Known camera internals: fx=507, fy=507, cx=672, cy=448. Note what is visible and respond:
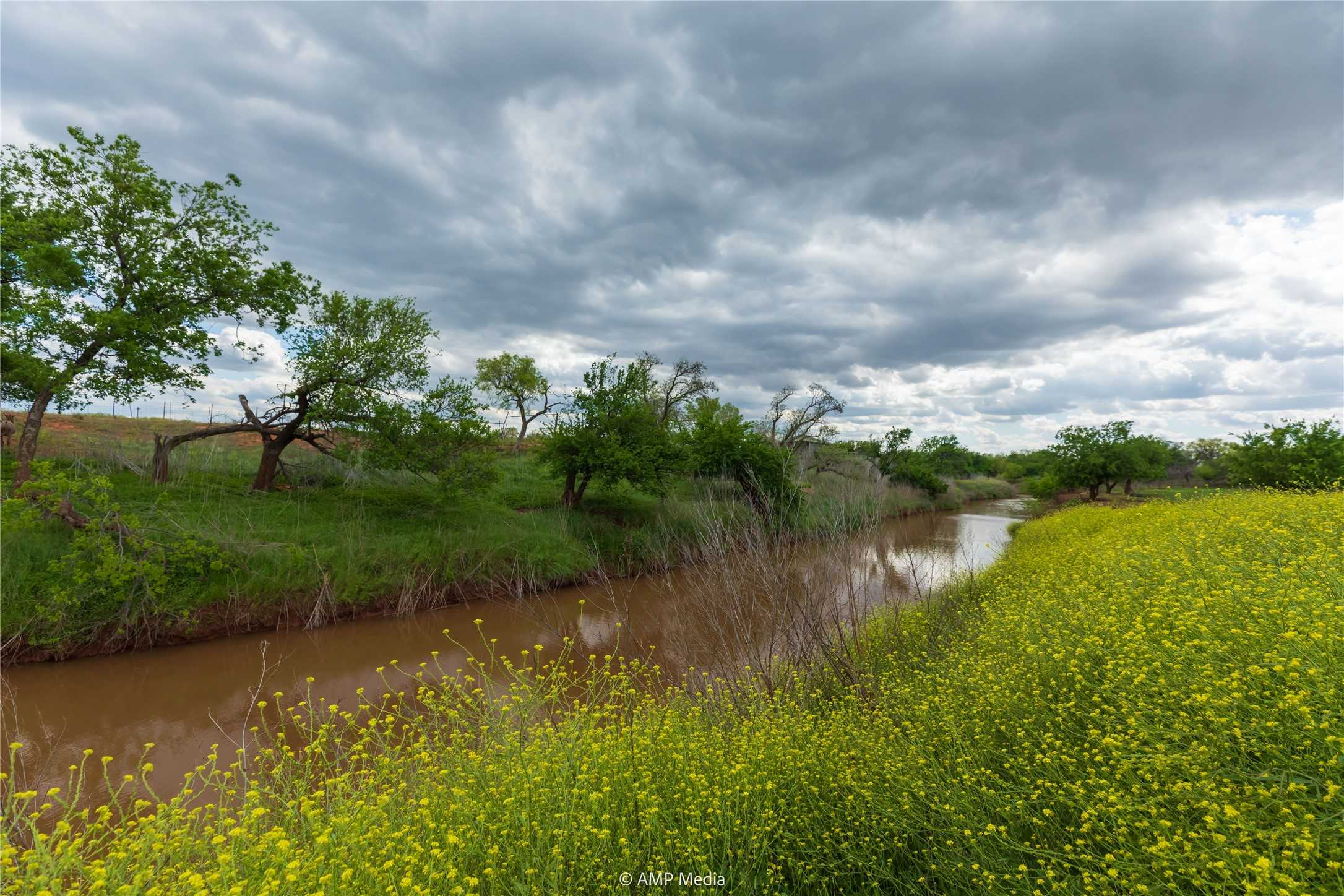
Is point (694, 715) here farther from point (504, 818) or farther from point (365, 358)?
point (365, 358)

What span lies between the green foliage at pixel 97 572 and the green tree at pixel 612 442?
9.93 m

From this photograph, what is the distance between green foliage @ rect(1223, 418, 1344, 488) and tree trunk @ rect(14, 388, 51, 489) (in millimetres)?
31566

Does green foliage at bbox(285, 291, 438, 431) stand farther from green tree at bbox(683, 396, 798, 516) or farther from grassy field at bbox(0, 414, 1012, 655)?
green tree at bbox(683, 396, 798, 516)

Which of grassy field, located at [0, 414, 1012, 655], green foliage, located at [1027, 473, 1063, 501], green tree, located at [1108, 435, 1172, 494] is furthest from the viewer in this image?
green foliage, located at [1027, 473, 1063, 501]

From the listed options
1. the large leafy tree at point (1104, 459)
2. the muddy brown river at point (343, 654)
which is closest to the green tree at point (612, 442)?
the muddy brown river at point (343, 654)

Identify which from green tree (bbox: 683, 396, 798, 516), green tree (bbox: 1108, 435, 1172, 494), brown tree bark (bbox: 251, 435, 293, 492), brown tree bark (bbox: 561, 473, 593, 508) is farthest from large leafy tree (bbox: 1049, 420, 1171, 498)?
brown tree bark (bbox: 251, 435, 293, 492)

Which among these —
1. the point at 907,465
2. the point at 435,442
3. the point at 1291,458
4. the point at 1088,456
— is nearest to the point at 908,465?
the point at 907,465

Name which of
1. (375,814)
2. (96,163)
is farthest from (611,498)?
(375,814)

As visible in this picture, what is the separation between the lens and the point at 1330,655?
2820 millimetres

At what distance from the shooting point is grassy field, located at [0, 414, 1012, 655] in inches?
340

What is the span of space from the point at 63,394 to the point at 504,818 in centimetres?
1559

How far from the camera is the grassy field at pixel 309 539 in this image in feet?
28.3

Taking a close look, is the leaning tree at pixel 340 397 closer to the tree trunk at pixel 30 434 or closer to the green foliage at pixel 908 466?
the tree trunk at pixel 30 434

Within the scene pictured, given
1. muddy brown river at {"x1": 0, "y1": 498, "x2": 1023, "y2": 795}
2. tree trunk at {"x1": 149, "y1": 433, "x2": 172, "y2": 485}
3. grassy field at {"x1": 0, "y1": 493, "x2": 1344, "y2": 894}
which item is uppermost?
tree trunk at {"x1": 149, "y1": 433, "x2": 172, "y2": 485}
